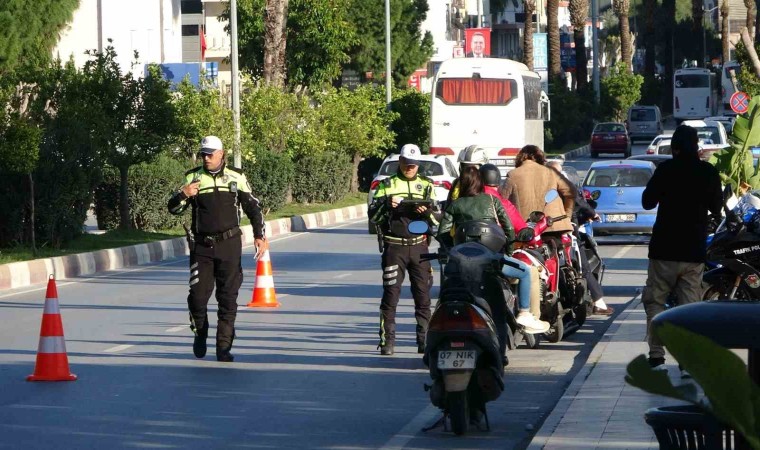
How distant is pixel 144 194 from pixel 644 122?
49.8 m

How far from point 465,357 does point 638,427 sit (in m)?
1.00

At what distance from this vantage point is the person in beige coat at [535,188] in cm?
1338

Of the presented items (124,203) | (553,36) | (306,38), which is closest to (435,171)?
(124,203)

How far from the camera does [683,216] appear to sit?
9.48 m

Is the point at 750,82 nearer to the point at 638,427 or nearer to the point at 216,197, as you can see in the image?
the point at 216,197

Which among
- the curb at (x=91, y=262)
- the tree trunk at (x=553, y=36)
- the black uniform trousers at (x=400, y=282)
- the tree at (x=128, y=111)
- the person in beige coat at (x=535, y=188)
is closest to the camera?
the black uniform trousers at (x=400, y=282)

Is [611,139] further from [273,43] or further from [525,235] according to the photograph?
[525,235]

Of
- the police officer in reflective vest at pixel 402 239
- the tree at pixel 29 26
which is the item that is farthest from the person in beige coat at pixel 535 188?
the tree at pixel 29 26

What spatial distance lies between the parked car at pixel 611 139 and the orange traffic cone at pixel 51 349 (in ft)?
170

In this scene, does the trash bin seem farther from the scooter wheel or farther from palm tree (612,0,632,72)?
palm tree (612,0,632,72)

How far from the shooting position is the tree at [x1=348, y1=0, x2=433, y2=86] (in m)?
63.7

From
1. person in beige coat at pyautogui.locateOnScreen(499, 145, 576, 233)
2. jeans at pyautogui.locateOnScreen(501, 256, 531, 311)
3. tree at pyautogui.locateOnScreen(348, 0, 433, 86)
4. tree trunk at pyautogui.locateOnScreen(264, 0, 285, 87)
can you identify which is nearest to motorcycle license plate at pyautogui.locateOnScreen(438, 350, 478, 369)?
jeans at pyautogui.locateOnScreen(501, 256, 531, 311)

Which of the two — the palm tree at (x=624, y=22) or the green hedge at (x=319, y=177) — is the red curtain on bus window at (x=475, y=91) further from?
the palm tree at (x=624, y=22)

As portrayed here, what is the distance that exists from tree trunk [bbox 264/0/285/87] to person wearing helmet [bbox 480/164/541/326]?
79.8 ft
